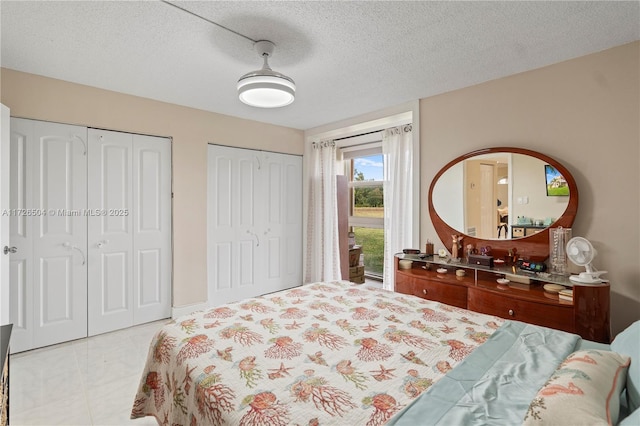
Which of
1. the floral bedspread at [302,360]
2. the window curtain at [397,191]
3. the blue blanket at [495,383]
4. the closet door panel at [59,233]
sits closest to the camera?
the blue blanket at [495,383]

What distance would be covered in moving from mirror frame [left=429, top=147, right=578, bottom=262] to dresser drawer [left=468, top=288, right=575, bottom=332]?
579mm

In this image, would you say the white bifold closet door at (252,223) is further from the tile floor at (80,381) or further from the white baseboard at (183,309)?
the tile floor at (80,381)

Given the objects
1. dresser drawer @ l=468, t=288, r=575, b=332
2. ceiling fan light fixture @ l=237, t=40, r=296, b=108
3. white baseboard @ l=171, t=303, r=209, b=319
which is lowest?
white baseboard @ l=171, t=303, r=209, b=319

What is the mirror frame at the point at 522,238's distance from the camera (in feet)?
8.41

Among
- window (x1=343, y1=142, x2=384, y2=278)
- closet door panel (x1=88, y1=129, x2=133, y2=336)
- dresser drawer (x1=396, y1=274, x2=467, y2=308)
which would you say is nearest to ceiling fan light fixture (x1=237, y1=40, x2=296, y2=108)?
closet door panel (x1=88, y1=129, x2=133, y2=336)

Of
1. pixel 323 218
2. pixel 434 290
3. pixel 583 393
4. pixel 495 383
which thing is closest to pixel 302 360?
pixel 495 383

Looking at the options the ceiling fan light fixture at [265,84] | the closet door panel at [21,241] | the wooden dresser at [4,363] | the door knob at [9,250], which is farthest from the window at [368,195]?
the wooden dresser at [4,363]

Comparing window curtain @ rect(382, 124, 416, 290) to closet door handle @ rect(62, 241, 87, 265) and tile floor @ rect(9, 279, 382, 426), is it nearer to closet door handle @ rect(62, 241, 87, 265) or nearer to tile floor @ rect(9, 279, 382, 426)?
tile floor @ rect(9, 279, 382, 426)

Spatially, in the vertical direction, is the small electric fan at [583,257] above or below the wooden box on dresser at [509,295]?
above

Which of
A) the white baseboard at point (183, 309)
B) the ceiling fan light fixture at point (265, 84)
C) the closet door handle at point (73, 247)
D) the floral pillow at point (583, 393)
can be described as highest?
the ceiling fan light fixture at point (265, 84)

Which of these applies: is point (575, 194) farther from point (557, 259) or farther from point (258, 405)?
point (258, 405)

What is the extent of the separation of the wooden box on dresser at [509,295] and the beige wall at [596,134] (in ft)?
1.37

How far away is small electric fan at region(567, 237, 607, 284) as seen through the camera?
2188 millimetres

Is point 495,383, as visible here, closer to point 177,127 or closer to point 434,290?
point 434,290
